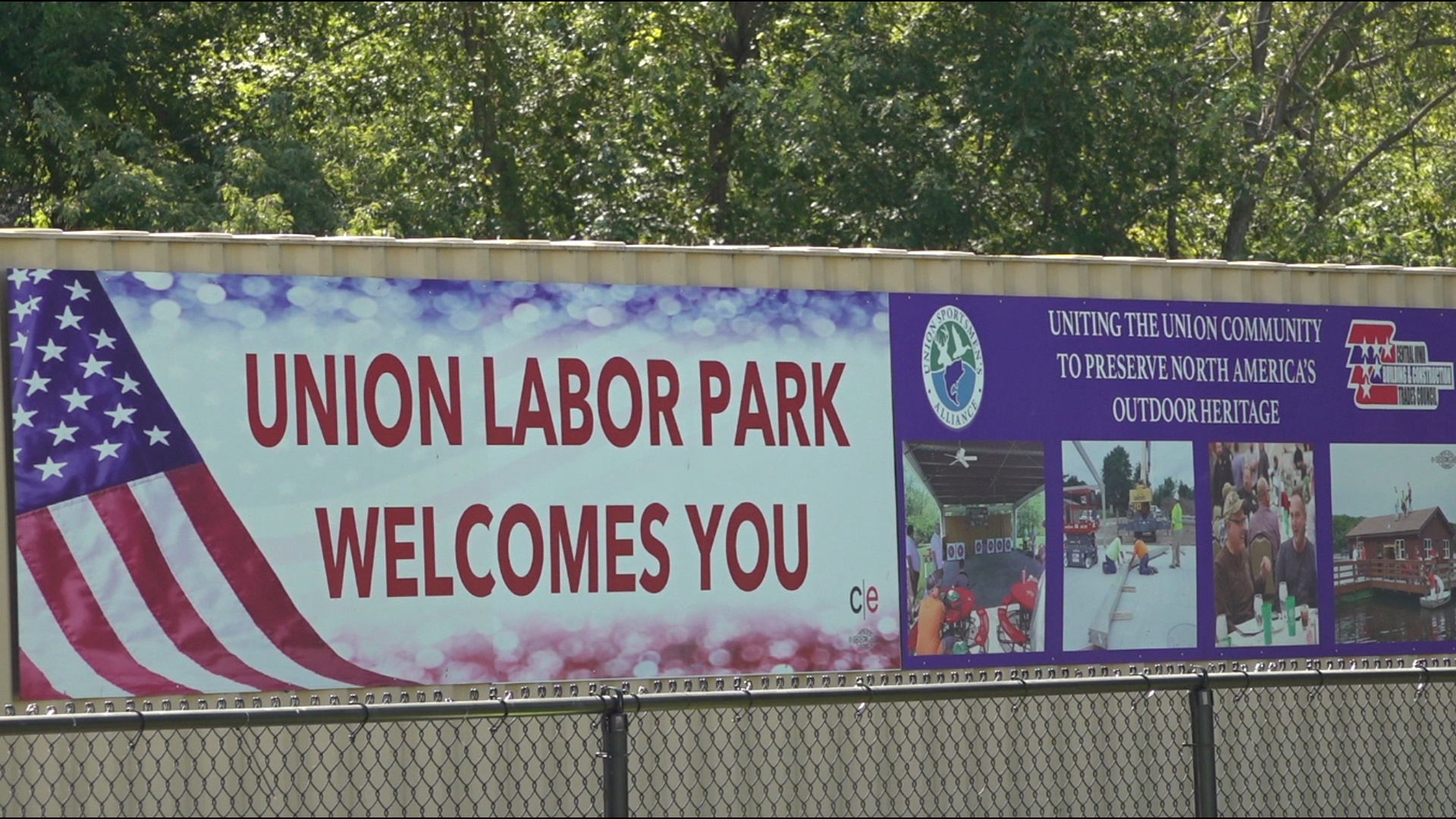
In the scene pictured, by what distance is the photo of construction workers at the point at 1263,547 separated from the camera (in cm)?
838

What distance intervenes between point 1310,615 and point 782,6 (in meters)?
12.2

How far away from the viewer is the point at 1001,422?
8.09 metres

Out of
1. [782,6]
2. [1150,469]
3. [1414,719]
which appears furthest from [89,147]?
[1414,719]

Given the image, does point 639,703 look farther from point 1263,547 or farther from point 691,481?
point 1263,547

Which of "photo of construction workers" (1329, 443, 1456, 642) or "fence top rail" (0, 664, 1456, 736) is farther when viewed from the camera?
"photo of construction workers" (1329, 443, 1456, 642)

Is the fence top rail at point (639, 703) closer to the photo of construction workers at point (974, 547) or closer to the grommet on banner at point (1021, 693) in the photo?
the grommet on banner at point (1021, 693)

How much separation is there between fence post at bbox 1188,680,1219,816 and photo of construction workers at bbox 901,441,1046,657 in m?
3.19

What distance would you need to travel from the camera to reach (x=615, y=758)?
407cm

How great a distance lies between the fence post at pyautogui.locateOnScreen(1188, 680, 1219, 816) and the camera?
14.8 ft

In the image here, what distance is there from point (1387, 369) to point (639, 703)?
19.0 ft

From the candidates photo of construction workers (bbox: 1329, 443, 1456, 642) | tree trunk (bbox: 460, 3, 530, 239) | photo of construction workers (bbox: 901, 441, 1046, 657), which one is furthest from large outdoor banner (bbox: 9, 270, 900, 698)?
tree trunk (bbox: 460, 3, 530, 239)

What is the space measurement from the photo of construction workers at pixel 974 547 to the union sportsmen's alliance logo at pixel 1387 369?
1.78 metres

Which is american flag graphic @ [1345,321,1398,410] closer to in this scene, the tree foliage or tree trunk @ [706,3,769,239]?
the tree foliage

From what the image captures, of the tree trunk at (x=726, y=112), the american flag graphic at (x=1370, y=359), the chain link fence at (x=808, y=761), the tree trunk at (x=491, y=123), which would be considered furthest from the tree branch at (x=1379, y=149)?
the chain link fence at (x=808, y=761)
